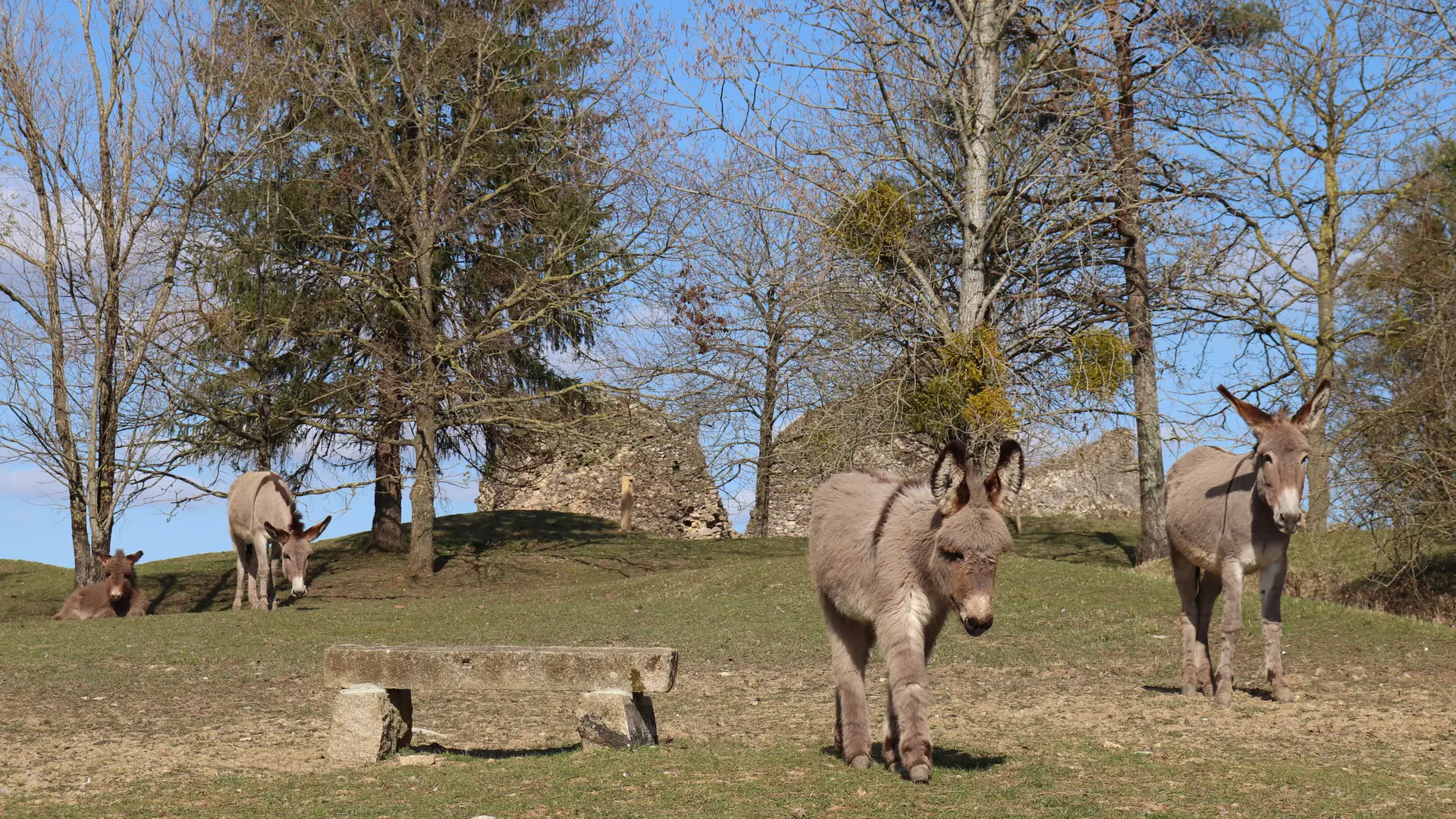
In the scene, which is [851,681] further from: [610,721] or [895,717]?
[610,721]

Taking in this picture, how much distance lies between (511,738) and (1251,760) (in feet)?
18.7

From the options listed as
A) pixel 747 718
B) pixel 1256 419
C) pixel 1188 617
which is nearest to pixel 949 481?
pixel 747 718

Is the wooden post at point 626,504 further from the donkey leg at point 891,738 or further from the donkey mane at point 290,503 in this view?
the donkey leg at point 891,738

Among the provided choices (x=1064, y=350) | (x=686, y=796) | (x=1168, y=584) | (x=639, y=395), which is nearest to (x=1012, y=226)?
(x=1064, y=350)

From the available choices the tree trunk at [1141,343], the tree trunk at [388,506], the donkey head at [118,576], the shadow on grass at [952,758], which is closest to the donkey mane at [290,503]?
the donkey head at [118,576]

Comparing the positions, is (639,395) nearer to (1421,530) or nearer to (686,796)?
(1421,530)

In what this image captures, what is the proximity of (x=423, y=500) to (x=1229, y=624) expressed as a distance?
66.9ft

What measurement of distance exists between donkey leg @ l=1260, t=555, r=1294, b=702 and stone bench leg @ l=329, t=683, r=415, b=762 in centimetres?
775

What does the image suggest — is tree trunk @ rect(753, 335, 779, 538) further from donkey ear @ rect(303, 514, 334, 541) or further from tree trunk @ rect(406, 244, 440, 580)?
donkey ear @ rect(303, 514, 334, 541)

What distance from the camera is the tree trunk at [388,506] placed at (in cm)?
3152

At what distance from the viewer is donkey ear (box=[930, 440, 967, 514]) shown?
754 centimetres

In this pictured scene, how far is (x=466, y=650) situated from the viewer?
30.5 feet

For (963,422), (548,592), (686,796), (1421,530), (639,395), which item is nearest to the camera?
(686,796)

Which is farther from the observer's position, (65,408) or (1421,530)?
(65,408)
